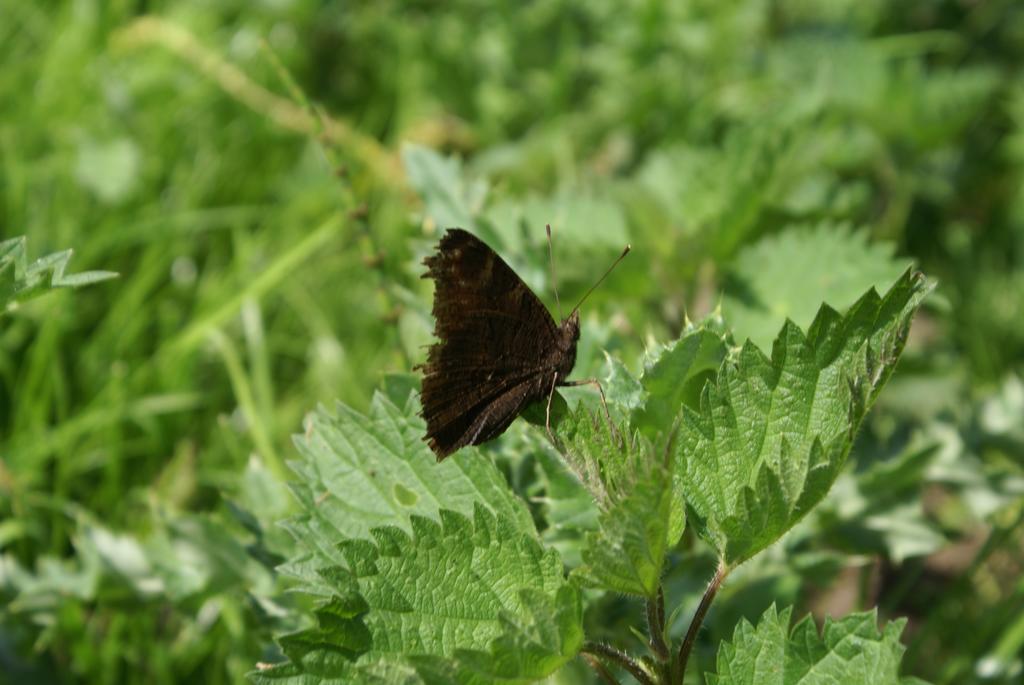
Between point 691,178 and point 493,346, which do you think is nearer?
point 493,346

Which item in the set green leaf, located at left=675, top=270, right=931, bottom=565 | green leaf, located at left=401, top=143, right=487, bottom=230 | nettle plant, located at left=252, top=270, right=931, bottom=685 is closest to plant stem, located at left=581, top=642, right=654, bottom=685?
nettle plant, located at left=252, top=270, right=931, bottom=685

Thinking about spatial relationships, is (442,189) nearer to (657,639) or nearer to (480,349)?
(480,349)

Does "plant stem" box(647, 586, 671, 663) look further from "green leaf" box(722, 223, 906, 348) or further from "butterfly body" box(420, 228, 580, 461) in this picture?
"green leaf" box(722, 223, 906, 348)

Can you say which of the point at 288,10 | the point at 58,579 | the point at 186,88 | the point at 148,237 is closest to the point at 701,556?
the point at 58,579

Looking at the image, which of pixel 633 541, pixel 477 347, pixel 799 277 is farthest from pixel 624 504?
pixel 799 277

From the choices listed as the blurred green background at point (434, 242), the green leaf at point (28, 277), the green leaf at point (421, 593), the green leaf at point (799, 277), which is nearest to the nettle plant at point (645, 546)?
the green leaf at point (421, 593)

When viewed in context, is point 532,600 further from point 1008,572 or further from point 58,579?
point 1008,572

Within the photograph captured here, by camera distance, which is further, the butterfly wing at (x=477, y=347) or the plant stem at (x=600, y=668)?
A: the butterfly wing at (x=477, y=347)

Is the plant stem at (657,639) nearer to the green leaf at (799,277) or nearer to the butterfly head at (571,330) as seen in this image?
the butterfly head at (571,330)
